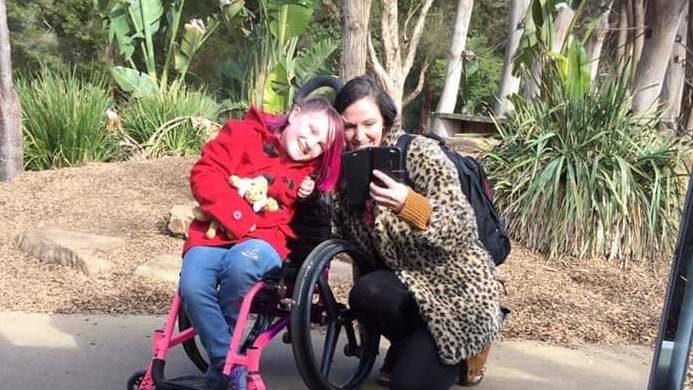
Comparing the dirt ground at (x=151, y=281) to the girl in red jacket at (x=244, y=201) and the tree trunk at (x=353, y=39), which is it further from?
the tree trunk at (x=353, y=39)

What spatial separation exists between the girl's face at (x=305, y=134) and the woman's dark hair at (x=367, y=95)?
157 mm

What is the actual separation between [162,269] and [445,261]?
2659 millimetres

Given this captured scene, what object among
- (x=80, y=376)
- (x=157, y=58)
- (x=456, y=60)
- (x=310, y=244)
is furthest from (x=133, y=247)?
(x=157, y=58)

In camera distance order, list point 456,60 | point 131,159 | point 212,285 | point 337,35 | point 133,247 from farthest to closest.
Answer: point 337,35
point 456,60
point 131,159
point 133,247
point 212,285

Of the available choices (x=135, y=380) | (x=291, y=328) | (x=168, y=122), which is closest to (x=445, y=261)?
(x=291, y=328)

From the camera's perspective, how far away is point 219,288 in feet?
9.53

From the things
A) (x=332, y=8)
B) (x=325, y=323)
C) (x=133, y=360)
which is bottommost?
(x=133, y=360)

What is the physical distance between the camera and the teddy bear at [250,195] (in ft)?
9.74

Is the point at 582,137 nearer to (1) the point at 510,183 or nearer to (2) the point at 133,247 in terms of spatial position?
(1) the point at 510,183

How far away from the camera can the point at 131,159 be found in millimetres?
9195

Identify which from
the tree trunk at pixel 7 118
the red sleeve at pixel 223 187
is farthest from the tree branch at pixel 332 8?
the red sleeve at pixel 223 187

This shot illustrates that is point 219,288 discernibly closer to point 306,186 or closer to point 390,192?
point 306,186

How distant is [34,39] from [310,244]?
22.2 meters

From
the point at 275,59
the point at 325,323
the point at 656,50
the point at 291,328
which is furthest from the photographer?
the point at 275,59
